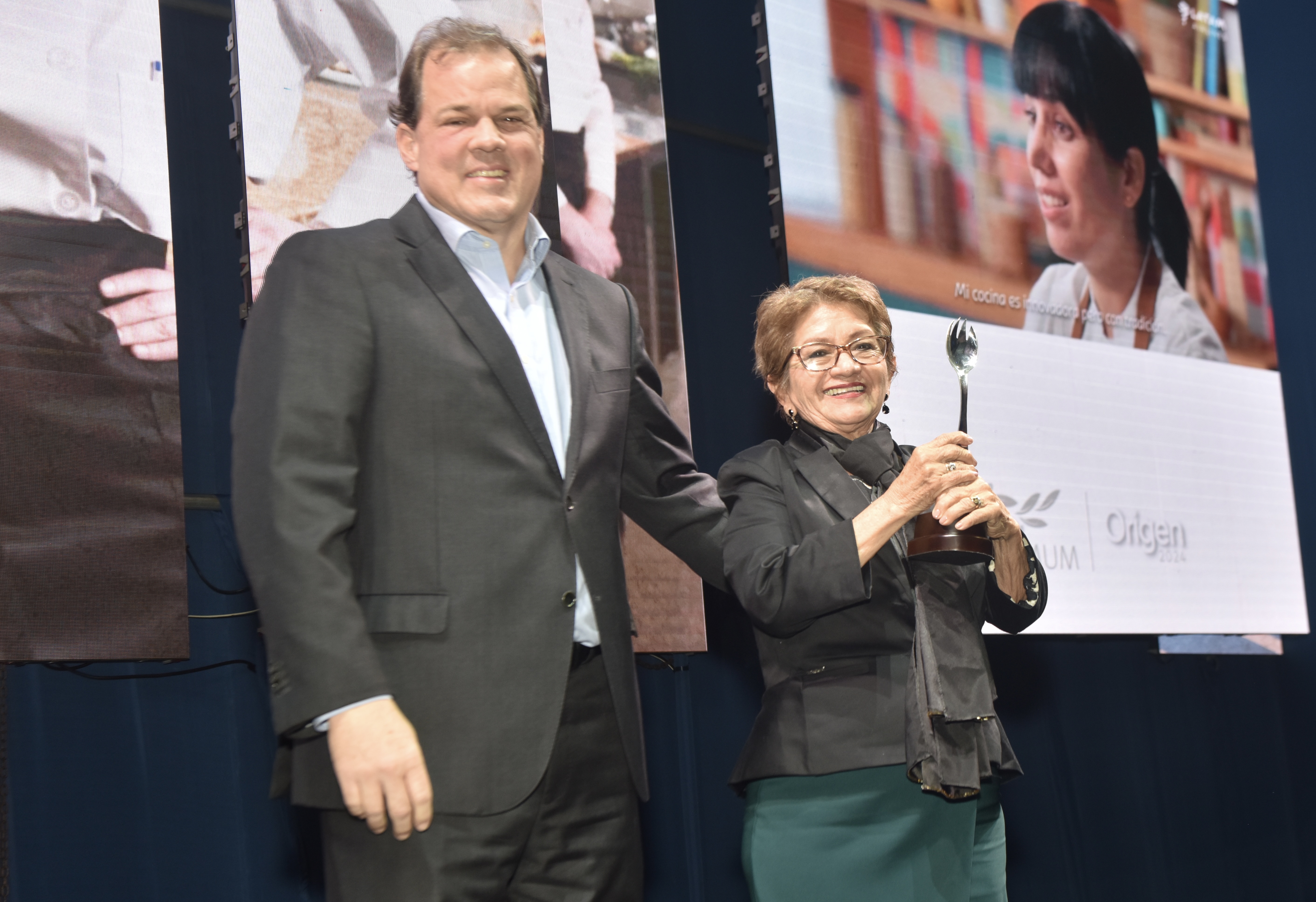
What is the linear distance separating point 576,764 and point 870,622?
59 cm

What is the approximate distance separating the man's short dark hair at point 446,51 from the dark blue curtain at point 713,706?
3.74 ft

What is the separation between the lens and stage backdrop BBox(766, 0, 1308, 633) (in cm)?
301

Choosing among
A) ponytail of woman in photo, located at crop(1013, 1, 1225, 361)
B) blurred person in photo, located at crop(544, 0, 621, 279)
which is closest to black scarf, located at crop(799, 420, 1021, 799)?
blurred person in photo, located at crop(544, 0, 621, 279)

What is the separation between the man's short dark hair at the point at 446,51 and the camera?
4.50 feet

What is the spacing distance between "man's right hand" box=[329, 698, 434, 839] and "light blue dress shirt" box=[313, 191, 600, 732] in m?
0.24

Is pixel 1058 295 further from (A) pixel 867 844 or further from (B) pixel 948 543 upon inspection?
(A) pixel 867 844

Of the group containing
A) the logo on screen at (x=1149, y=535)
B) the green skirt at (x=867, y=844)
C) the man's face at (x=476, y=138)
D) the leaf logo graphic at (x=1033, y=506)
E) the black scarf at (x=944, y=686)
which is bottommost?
the green skirt at (x=867, y=844)

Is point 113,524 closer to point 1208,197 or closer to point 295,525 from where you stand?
point 295,525

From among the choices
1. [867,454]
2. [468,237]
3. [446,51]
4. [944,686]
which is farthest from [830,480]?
[446,51]

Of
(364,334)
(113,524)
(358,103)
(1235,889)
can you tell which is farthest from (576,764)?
(1235,889)

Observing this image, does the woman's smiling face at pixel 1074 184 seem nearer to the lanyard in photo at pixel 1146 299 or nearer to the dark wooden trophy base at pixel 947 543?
the lanyard in photo at pixel 1146 299

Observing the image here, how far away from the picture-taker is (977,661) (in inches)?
65.9

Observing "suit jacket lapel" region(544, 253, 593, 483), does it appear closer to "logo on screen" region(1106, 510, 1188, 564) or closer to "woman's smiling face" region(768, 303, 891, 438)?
"woman's smiling face" region(768, 303, 891, 438)

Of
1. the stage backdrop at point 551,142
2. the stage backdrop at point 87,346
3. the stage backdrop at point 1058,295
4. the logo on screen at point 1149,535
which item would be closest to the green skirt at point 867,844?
the stage backdrop at point 551,142
